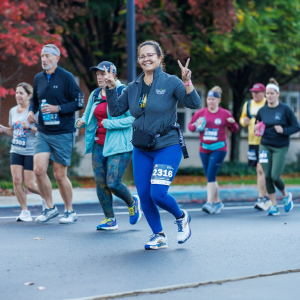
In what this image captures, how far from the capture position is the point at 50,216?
8367 millimetres

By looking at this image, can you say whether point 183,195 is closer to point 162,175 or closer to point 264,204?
point 264,204

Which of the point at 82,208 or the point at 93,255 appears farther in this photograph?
the point at 82,208

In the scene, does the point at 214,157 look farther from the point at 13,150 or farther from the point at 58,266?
the point at 58,266

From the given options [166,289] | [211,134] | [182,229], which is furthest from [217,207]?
[166,289]

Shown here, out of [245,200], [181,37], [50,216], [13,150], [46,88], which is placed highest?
[181,37]

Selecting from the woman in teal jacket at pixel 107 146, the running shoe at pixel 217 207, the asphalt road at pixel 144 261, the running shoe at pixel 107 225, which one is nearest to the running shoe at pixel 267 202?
the running shoe at pixel 217 207

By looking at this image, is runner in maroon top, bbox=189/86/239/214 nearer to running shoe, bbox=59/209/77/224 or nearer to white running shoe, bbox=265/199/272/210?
white running shoe, bbox=265/199/272/210

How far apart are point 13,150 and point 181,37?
8160mm

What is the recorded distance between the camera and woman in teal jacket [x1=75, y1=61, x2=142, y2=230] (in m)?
7.39

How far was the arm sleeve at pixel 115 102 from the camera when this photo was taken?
612cm

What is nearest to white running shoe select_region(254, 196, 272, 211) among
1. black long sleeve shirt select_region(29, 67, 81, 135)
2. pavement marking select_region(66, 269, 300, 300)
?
black long sleeve shirt select_region(29, 67, 81, 135)

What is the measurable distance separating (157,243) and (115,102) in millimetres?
1463

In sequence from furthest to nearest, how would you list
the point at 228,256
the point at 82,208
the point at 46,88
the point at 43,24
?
the point at 43,24
the point at 82,208
the point at 46,88
the point at 228,256

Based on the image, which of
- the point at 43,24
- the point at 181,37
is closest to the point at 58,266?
the point at 43,24
